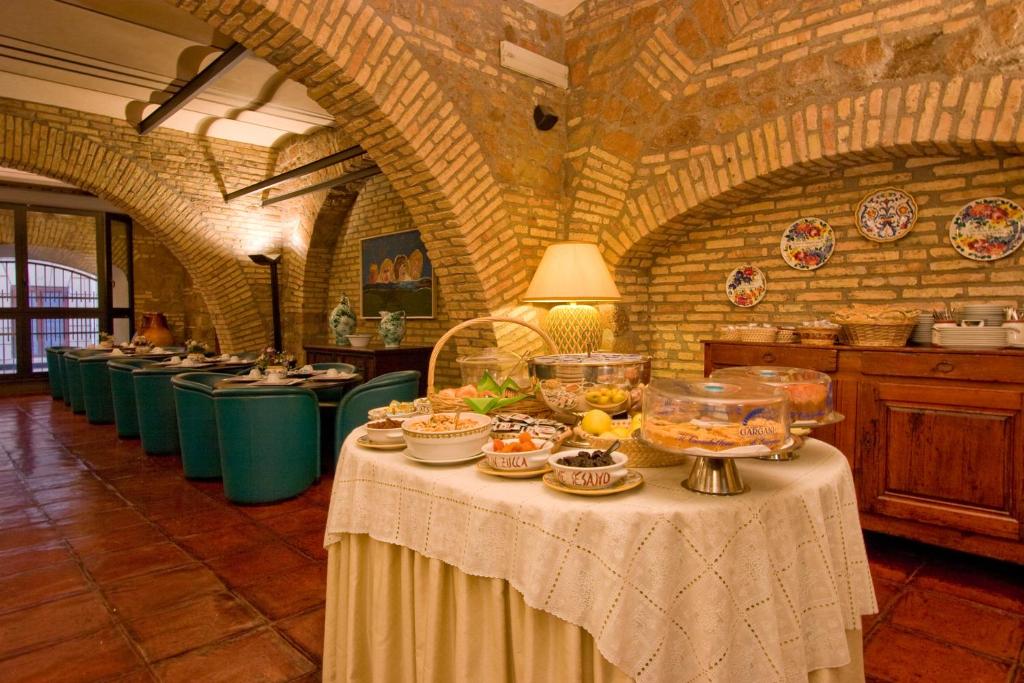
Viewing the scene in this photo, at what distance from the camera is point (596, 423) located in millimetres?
1589

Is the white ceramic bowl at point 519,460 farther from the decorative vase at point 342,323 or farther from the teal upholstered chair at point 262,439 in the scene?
the decorative vase at point 342,323

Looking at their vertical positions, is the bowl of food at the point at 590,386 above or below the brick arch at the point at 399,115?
below

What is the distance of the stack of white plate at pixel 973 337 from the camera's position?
2848mm

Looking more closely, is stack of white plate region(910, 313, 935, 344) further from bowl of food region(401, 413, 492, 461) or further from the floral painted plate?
bowl of food region(401, 413, 492, 461)

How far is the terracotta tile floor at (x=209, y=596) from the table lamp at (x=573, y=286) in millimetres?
1981

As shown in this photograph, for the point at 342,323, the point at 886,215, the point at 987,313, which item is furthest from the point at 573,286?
the point at 342,323

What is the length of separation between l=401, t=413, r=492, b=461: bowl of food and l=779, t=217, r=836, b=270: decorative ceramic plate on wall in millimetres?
3263

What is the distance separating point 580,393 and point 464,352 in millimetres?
3212

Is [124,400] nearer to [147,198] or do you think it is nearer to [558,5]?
[147,198]

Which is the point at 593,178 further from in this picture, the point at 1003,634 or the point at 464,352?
the point at 1003,634

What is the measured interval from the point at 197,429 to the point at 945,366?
456 cm

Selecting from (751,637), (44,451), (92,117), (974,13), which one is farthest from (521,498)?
(92,117)

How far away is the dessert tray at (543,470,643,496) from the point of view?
1.27 meters

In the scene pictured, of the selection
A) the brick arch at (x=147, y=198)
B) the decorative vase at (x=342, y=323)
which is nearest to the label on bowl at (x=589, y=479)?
the decorative vase at (x=342, y=323)
